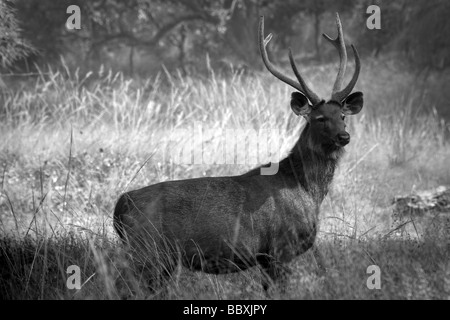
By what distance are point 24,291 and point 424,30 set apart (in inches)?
571

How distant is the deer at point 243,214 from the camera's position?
5027mm

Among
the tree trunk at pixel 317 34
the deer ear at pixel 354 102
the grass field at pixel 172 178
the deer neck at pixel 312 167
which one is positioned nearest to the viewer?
the grass field at pixel 172 178

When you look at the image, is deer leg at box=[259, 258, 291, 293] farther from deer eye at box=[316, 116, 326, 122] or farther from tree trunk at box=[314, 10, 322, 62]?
tree trunk at box=[314, 10, 322, 62]

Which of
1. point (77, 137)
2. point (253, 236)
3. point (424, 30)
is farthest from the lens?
point (424, 30)

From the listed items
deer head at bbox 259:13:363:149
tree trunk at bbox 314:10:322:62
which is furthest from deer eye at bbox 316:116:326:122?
tree trunk at bbox 314:10:322:62

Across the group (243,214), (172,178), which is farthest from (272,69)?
(172,178)

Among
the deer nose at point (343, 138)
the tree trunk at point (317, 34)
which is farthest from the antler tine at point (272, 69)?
the tree trunk at point (317, 34)

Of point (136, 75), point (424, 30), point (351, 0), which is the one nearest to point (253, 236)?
point (424, 30)

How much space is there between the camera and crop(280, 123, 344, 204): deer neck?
5.81 m

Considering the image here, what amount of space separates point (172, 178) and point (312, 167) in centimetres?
416

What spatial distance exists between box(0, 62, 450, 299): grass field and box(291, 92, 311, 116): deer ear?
106 centimetres

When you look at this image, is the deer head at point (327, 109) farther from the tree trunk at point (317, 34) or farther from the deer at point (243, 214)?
the tree trunk at point (317, 34)

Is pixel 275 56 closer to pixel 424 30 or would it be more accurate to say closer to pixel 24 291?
pixel 424 30

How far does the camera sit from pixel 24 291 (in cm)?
502
